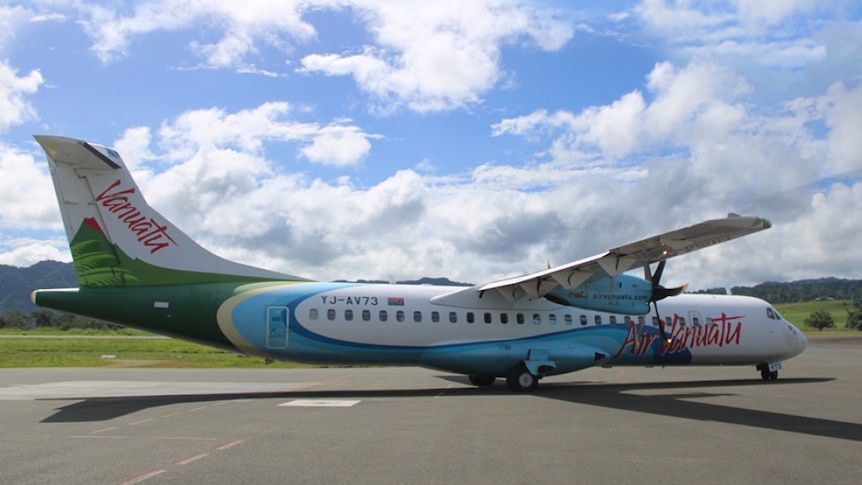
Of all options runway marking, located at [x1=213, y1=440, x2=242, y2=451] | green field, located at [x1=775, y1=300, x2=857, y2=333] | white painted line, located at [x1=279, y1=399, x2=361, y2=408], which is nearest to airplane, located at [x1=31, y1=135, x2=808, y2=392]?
white painted line, located at [x1=279, y1=399, x2=361, y2=408]

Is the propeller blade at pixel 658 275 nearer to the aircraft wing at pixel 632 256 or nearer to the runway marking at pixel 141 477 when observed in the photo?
the aircraft wing at pixel 632 256

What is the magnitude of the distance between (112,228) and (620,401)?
12.9 meters

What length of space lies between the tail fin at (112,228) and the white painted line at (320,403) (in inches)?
166

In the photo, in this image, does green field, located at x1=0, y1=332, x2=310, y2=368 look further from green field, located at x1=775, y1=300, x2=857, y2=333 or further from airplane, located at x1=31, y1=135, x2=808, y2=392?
green field, located at x1=775, y1=300, x2=857, y2=333

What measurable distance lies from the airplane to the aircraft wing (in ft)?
0.14

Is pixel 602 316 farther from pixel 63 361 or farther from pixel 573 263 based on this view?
pixel 63 361

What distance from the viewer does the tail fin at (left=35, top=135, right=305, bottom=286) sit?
15008mm

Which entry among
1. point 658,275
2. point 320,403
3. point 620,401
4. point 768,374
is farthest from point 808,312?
point 320,403

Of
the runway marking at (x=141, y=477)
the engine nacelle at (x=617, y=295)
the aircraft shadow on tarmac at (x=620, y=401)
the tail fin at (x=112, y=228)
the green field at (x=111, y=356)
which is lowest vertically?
the aircraft shadow on tarmac at (x=620, y=401)

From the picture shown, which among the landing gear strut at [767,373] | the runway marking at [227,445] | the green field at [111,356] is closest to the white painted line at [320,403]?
the runway marking at [227,445]

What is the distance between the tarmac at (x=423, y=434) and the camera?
709 centimetres

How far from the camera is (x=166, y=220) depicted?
16266 mm

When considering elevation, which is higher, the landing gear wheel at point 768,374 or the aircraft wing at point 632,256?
the aircraft wing at point 632,256

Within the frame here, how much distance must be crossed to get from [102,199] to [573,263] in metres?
11.5
